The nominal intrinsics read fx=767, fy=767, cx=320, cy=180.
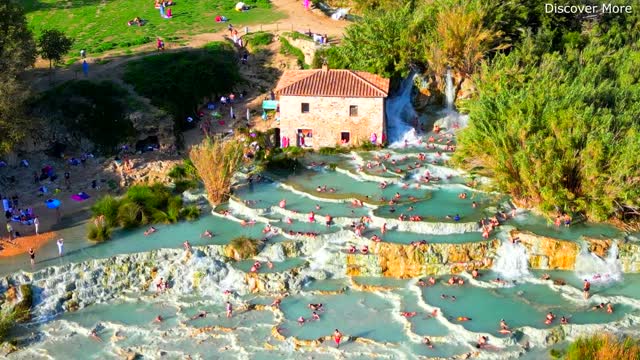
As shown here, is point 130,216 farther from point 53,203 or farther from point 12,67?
point 12,67

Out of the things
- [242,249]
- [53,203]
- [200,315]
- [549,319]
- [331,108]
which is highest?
[331,108]

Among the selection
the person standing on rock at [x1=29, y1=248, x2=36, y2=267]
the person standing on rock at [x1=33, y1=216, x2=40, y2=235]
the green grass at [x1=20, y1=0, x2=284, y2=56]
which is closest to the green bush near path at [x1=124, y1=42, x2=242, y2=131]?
the green grass at [x1=20, y1=0, x2=284, y2=56]

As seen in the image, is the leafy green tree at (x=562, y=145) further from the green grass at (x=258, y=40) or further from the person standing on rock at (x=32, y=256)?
the person standing on rock at (x=32, y=256)

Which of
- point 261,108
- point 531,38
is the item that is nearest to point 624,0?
point 531,38

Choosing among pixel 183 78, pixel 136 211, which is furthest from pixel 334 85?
pixel 136 211

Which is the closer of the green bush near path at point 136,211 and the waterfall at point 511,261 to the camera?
the waterfall at point 511,261

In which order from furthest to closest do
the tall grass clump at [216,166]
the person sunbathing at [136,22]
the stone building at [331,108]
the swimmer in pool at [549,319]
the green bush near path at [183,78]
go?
the person sunbathing at [136,22], the green bush near path at [183,78], the stone building at [331,108], the tall grass clump at [216,166], the swimmer in pool at [549,319]

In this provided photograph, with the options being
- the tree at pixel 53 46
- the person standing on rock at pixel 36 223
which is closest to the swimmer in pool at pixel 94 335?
the person standing on rock at pixel 36 223
